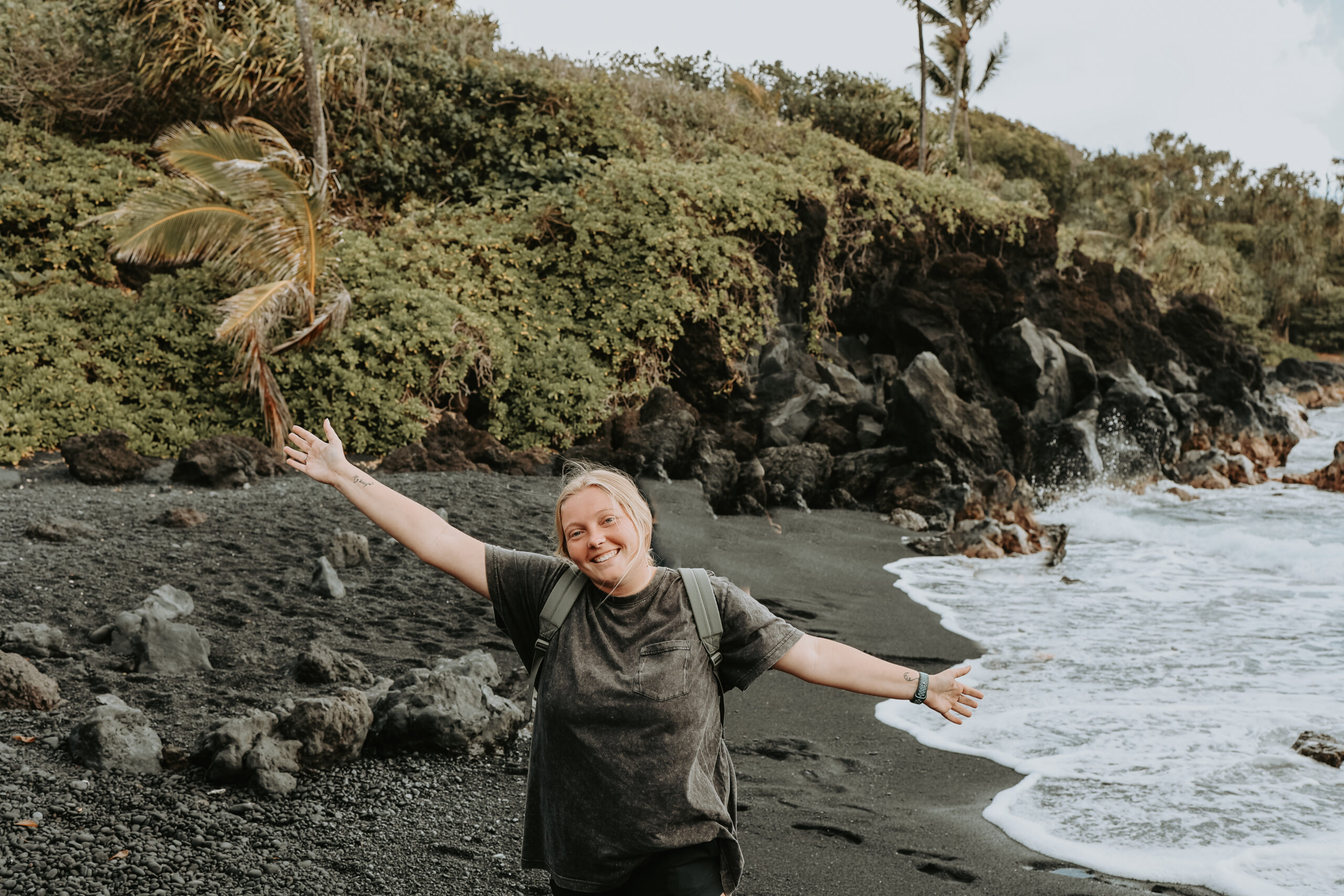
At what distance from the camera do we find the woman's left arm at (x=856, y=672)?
2000 mm

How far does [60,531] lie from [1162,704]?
278 inches

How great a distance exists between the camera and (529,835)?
2.00 metres

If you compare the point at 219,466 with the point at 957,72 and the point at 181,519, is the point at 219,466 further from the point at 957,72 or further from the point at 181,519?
the point at 957,72

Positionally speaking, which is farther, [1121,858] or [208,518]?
[208,518]

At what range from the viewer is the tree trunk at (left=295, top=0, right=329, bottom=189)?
36.5ft

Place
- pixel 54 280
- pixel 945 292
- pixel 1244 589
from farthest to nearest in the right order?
pixel 945 292
pixel 54 280
pixel 1244 589

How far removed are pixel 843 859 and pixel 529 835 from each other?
1901 mm

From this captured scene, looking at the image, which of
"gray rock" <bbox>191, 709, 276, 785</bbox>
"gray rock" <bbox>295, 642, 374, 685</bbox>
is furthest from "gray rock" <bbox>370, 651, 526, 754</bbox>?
"gray rock" <bbox>191, 709, 276, 785</bbox>

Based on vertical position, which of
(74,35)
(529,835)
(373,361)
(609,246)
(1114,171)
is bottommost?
(529,835)

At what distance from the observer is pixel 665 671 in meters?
1.89

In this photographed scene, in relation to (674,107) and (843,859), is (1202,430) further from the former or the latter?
(843,859)

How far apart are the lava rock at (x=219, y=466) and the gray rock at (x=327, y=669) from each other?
4610mm

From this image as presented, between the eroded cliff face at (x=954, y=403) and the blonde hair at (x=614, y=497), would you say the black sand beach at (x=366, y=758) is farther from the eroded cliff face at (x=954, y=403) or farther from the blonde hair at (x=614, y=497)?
the eroded cliff face at (x=954, y=403)

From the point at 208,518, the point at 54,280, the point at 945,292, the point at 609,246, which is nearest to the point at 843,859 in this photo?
the point at 208,518
